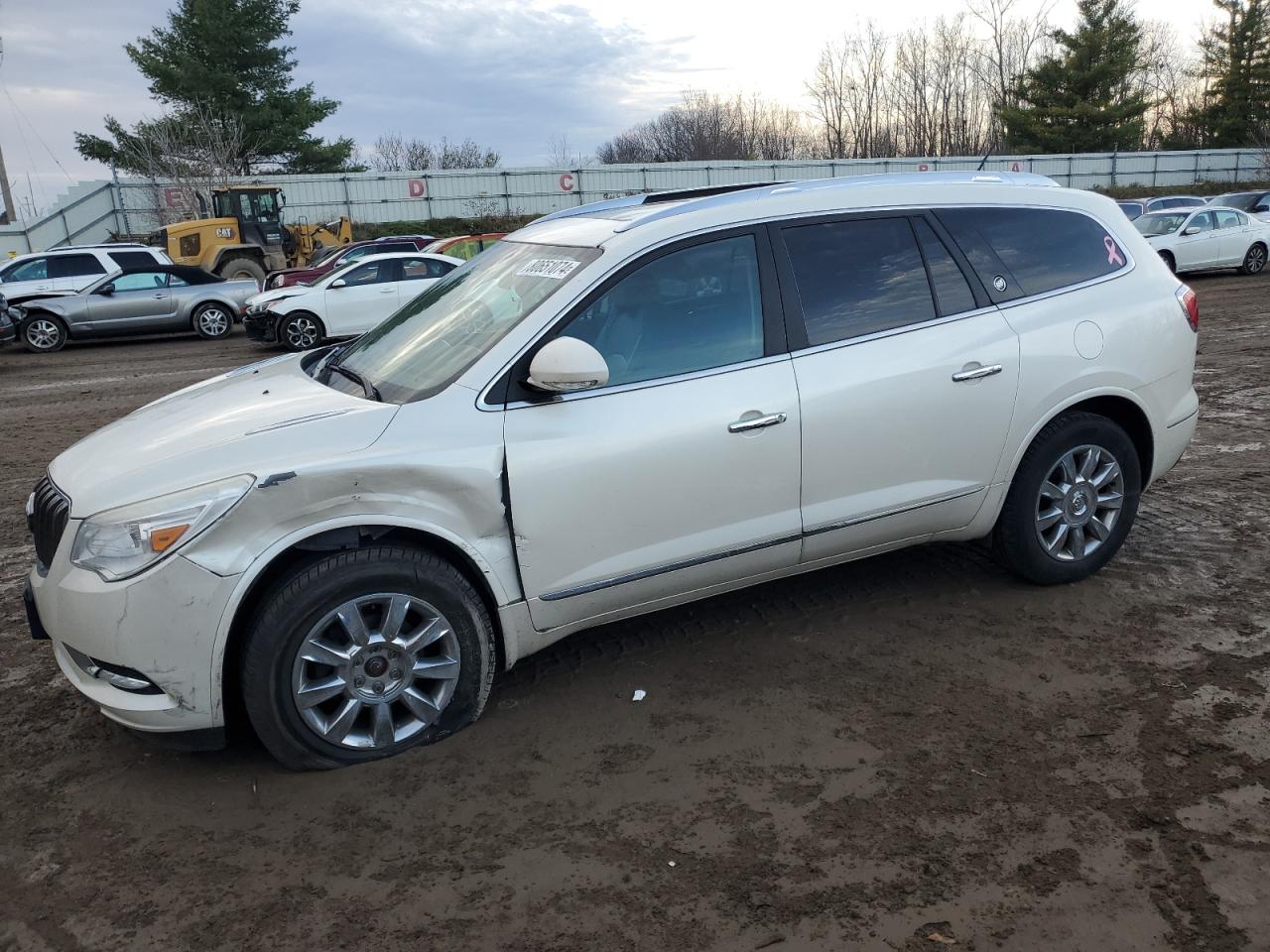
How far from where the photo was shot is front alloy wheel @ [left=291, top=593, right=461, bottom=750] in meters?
3.28

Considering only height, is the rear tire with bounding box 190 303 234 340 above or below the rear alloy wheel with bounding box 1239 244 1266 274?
above

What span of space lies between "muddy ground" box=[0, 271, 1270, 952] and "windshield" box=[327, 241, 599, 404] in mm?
1308

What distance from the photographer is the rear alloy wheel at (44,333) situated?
17453mm

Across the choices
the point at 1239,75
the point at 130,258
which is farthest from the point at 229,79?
the point at 1239,75

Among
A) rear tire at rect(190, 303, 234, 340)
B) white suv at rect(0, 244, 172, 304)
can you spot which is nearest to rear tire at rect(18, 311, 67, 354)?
white suv at rect(0, 244, 172, 304)

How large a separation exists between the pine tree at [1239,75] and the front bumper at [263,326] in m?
59.6

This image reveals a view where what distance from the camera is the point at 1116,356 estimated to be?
14.5 ft

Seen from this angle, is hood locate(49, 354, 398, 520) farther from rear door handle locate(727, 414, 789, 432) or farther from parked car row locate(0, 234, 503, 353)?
parked car row locate(0, 234, 503, 353)

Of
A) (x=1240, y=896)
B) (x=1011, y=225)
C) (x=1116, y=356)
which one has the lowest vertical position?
(x=1240, y=896)

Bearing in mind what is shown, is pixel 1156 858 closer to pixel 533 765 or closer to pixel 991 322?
pixel 533 765

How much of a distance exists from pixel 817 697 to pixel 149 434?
2.66m

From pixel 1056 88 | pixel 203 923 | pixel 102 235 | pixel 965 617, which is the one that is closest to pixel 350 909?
pixel 203 923

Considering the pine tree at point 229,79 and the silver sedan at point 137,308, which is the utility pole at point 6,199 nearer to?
the pine tree at point 229,79

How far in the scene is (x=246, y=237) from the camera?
28219mm
